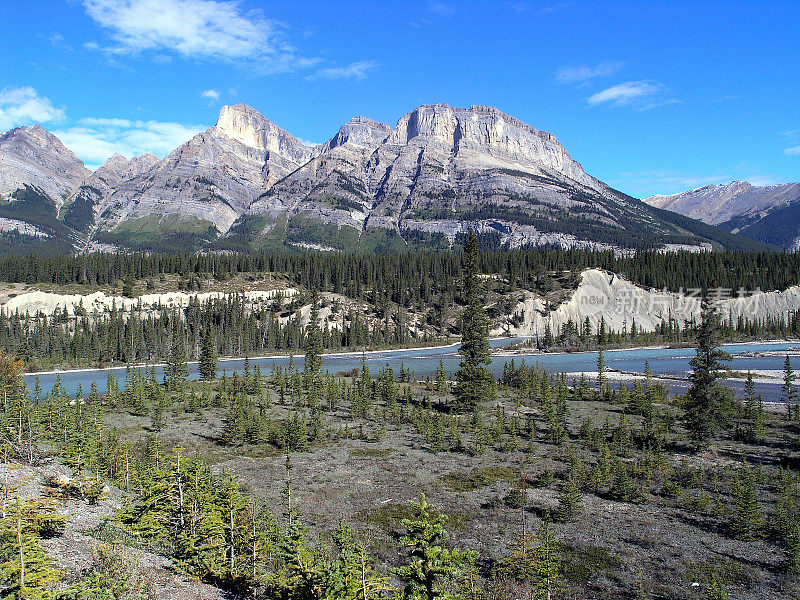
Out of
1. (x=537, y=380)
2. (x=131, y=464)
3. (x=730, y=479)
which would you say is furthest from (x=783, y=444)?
(x=131, y=464)

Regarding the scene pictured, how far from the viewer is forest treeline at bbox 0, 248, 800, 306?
164250 mm

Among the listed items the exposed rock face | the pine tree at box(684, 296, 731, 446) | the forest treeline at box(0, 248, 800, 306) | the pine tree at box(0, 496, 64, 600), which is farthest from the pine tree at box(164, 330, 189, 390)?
the exposed rock face

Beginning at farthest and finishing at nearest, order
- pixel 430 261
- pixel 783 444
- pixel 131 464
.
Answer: pixel 430 261 → pixel 783 444 → pixel 131 464

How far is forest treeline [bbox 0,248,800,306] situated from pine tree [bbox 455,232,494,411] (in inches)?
4218

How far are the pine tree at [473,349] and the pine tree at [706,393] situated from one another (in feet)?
66.4

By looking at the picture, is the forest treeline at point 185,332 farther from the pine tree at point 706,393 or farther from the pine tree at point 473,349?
the pine tree at point 706,393

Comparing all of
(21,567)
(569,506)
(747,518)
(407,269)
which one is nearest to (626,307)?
(407,269)

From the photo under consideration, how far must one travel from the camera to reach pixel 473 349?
58062mm

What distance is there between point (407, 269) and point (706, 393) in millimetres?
150042

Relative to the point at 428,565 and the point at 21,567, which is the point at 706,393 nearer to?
the point at 428,565

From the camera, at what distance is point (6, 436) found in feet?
103

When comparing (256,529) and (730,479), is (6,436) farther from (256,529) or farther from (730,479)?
(730,479)

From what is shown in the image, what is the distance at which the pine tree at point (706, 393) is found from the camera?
37031mm

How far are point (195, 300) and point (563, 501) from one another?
138441mm
